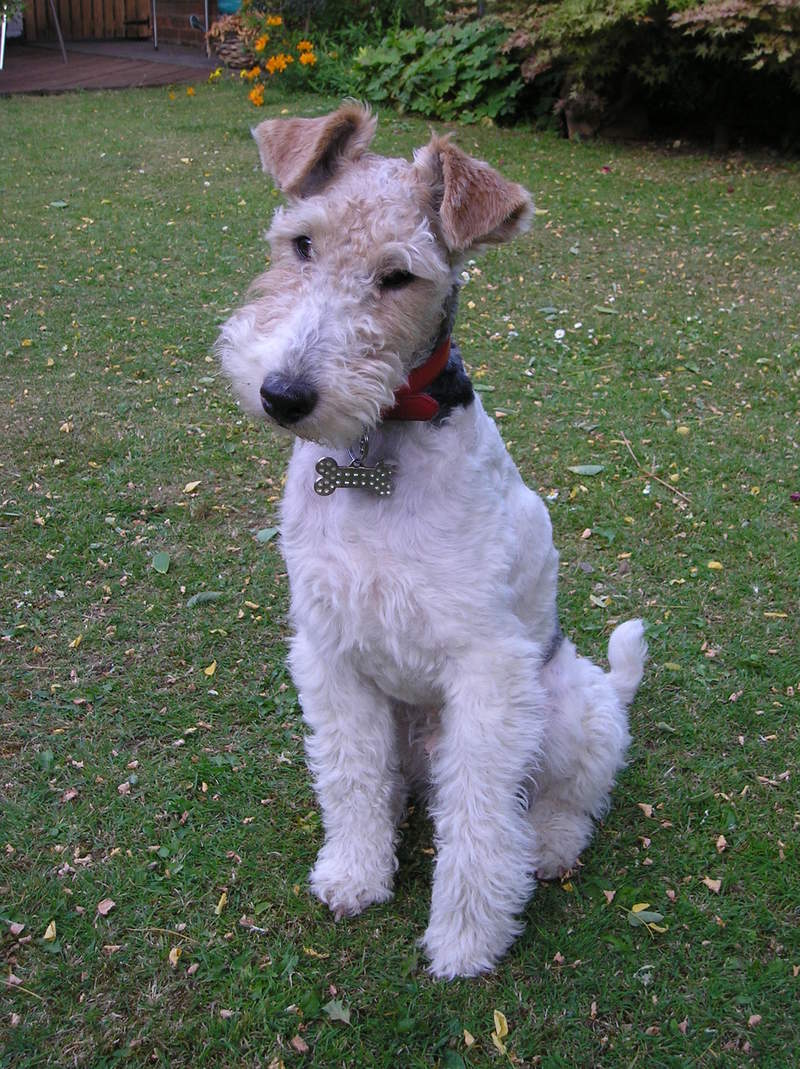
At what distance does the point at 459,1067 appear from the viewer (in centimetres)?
249

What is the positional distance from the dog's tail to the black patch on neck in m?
1.19

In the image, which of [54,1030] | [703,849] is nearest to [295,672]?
[54,1030]

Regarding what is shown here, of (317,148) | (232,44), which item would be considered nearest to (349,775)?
(317,148)

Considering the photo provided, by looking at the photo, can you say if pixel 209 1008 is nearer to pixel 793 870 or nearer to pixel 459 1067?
pixel 459 1067

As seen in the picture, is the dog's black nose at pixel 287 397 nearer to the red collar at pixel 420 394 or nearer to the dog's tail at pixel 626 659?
the red collar at pixel 420 394

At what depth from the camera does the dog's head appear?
2205 mm

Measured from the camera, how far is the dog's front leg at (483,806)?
2559 mm

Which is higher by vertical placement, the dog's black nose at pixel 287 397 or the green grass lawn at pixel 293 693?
the dog's black nose at pixel 287 397

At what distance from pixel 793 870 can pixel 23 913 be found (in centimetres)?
248

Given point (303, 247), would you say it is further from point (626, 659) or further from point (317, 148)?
point (626, 659)

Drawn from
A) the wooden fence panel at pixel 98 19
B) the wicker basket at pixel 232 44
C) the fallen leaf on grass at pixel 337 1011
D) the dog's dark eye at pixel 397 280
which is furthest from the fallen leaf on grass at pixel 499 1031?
the wooden fence panel at pixel 98 19

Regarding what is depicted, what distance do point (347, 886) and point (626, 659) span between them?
127 centimetres

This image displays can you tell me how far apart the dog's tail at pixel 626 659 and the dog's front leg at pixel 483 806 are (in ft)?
2.35

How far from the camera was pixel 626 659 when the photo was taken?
132 inches
